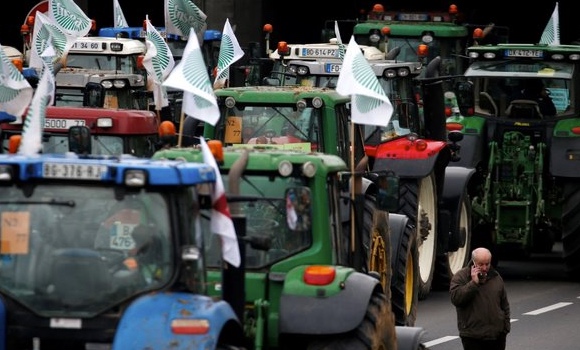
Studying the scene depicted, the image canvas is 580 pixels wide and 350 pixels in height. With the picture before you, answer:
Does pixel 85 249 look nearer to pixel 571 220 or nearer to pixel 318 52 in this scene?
pixel 571 220

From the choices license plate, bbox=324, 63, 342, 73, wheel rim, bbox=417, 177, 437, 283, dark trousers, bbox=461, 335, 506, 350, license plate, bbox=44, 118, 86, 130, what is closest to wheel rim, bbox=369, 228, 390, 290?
dark trousers, bbox=461, 335, 506, 350

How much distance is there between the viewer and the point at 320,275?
37.6 feet

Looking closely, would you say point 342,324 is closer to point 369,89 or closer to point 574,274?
point 369,89

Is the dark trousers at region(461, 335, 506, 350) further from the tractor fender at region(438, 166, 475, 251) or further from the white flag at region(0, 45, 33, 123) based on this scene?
the tractor fender at region(438, 166, 475, 251)

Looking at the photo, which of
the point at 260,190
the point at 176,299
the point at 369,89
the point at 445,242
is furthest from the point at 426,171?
the point at 176,299

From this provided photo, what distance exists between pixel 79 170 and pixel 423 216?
10694 mm

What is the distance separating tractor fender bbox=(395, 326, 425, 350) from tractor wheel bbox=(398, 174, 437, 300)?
6.17 meters

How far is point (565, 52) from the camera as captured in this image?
22531mm

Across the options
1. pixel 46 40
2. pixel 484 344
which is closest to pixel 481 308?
pixel 484 344

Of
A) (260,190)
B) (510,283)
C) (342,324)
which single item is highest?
(260,190)

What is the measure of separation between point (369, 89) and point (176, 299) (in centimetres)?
438

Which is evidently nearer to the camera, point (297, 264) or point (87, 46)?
point (297, 264)

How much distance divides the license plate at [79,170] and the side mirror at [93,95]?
455 inches

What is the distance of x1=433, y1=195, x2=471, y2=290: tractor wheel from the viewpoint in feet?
68.9
